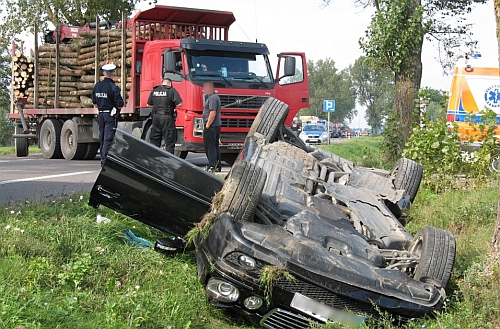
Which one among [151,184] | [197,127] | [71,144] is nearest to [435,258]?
[151,184]

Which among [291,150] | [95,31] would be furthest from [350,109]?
[291,150]

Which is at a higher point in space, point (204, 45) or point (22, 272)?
point (204, 45)

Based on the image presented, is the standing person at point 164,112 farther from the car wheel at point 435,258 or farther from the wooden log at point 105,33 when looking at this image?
the car wheel at point 435,258

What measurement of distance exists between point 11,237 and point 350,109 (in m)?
113

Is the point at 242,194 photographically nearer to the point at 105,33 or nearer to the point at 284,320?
the point at 284,320

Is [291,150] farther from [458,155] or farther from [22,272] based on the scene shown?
[458,155]

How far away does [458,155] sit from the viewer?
9.39 meters

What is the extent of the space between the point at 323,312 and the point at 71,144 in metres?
13.5

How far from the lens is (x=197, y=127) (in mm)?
12453

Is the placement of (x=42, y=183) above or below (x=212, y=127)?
below

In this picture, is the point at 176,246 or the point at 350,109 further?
the point at 350,109

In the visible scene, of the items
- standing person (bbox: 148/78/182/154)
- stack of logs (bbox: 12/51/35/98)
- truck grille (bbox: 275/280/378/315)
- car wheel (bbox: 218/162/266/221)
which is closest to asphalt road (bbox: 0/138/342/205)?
standing person (bbox: 148/78/182/154)

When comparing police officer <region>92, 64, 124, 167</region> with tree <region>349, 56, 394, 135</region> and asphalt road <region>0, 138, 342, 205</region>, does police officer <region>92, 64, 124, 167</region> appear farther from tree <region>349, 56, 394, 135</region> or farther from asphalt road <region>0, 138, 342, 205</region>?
tree <region>349, 56, 394, 135</region>

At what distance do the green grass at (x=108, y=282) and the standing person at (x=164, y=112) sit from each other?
4.61 metres
